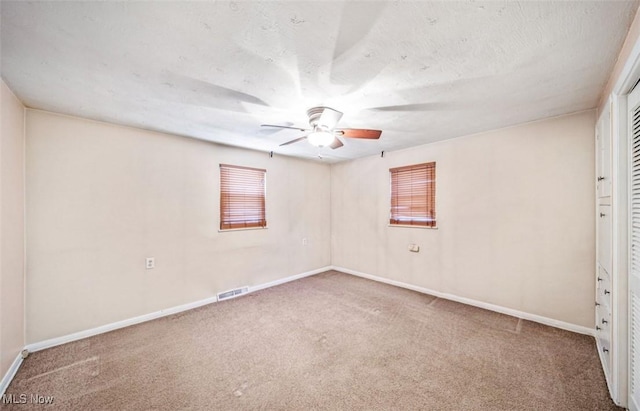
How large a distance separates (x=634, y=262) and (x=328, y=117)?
2327 mm

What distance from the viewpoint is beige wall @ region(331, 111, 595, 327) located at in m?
2.63

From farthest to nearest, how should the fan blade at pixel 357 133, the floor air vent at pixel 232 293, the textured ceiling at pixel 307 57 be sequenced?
the floor air vent at pixel 232 293, the fan blade at pixel 357 133, the textured ceiling at pixel 307 57

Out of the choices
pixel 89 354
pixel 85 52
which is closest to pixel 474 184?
pixel 85 52

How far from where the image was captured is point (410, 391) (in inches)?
71.8

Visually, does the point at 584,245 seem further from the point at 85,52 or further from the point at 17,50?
the point at 17,50

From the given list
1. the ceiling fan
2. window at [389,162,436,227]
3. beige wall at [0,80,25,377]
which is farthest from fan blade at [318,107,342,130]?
beige wall at [0,80,25,377]

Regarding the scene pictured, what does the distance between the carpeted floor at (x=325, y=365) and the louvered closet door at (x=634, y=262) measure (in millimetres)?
317

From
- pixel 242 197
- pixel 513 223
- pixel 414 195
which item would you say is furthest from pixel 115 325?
pixel 513 223

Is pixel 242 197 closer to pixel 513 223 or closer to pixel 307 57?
pixel 307 57

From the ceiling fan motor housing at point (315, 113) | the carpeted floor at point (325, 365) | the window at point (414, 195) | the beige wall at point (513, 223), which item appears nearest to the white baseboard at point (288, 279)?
the carpeted floor at point (325, 365)

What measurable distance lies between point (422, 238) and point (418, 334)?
163cm

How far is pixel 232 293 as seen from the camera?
146 inches

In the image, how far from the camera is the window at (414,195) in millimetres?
3820

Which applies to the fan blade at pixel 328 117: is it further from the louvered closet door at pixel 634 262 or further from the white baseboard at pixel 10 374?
the white baseboard at pixel 10 374
